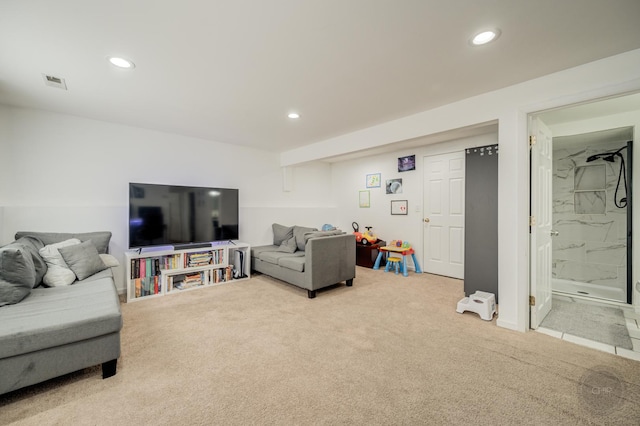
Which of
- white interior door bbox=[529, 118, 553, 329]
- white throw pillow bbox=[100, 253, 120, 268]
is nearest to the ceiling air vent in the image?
white throw pillow bbox=[100, 253, 120, 268]

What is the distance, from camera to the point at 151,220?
11.7ft

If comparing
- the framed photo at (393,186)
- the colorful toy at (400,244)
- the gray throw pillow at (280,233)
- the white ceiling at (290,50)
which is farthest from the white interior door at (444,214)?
the gray throw pillow at (280,233)

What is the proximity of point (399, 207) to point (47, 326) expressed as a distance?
187 inches

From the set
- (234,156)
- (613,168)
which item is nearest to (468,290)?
(613,168)

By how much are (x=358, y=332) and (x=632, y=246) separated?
3.16 meters

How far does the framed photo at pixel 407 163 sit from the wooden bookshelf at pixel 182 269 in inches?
125

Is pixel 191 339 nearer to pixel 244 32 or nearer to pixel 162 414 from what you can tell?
pixel 162 414

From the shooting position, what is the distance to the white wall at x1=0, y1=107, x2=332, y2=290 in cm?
301

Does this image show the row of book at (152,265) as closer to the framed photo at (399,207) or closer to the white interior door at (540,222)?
the framed photo at (399,207)

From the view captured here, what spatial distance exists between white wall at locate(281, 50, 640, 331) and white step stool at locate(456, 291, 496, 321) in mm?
127

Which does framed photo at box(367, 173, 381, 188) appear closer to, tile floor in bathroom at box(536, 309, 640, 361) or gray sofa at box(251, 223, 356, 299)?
gray sofa at box(251, 223, 356, 299)

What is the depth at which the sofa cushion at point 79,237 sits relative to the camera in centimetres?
285

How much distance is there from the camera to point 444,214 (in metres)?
4.42

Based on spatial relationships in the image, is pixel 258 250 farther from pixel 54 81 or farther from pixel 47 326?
pixel 54 81
